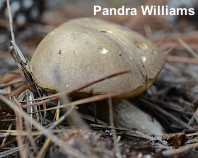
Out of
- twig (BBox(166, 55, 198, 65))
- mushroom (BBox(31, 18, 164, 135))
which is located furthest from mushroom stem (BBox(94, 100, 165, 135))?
twig (BBox(166, 55, 198, 65))

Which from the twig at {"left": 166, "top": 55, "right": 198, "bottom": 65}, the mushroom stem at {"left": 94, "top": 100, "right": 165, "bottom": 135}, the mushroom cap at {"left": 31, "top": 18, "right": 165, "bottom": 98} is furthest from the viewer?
the twig at {"left": 166, "top": 55, "right": 198, "bottom": 65}

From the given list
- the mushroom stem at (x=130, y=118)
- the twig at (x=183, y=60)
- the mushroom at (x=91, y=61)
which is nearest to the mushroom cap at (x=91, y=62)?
the mushroom at (x=91, y=61)

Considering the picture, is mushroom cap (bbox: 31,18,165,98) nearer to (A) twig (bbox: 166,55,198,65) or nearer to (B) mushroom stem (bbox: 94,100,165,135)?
(B) mushroom stem (bbox: 94,100,165,135)

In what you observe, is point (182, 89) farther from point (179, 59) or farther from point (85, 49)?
point (85, 49)

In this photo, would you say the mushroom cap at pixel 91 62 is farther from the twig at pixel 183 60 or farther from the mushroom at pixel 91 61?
the twig at pixel 183 60

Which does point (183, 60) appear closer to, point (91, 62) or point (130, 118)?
point (130, 118)

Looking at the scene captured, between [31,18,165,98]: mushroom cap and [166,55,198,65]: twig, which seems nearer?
[31,18,165,98]: mushroom cap

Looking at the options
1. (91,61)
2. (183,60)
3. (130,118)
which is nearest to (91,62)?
(91,61)

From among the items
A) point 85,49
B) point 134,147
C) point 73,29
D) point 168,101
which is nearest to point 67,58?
point 85,49
